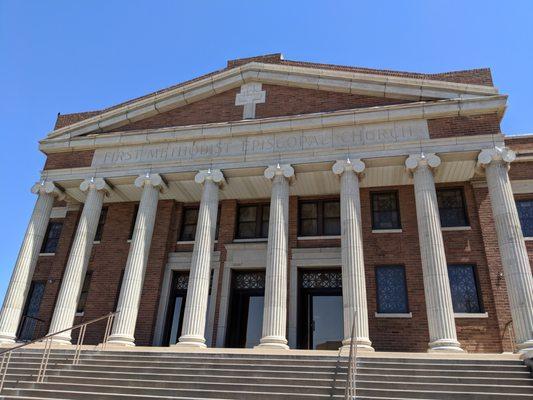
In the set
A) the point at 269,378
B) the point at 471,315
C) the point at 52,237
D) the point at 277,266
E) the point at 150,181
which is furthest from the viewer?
the point at 52,237

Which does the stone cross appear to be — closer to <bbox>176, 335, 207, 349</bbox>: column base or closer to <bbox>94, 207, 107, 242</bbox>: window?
<bbox>94, 207, 107, 242</bbox>: window

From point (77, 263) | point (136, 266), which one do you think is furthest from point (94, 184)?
point (136, 266)

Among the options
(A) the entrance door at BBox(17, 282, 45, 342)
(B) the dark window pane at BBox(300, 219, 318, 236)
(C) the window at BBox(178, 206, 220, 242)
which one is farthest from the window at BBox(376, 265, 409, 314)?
(A) the entrance door at BBox(17, 282, 45, 342)

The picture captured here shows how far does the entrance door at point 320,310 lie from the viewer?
15.2 metres

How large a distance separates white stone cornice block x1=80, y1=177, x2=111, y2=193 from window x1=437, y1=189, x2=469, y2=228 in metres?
13.0

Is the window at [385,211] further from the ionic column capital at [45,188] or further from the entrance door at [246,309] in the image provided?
the ionic column capital at [45,188]

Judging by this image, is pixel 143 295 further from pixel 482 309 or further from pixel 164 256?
pixel 482 309

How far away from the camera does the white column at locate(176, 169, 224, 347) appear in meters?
13.0

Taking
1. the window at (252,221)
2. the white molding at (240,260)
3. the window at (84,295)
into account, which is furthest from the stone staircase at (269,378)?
the window at (252,221)

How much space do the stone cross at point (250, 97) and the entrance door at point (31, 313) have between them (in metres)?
11.7

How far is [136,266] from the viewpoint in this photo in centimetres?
1443

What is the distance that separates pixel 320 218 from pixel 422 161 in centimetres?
490

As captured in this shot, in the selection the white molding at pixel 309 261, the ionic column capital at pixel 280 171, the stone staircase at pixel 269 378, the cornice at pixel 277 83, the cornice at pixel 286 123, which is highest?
the cornice at pixel 277 83

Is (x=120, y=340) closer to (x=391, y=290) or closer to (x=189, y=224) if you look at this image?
(x=189, y=224)
